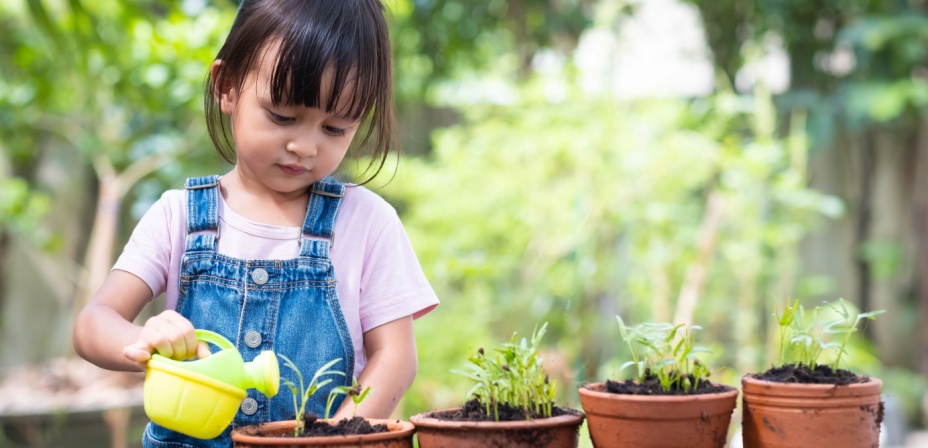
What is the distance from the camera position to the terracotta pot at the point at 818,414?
1.00m

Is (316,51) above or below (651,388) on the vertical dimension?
above

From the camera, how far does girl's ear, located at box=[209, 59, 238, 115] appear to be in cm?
130

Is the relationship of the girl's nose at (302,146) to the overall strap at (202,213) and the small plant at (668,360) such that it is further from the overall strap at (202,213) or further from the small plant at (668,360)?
the small plant at (668,360)

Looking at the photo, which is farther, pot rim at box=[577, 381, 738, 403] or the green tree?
the green tree

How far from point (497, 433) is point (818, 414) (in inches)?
13.6

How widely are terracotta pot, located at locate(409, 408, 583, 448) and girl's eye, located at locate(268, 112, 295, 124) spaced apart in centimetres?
43

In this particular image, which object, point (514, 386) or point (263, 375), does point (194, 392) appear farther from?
point (514, 386)

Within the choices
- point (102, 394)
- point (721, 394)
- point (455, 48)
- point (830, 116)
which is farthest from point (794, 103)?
point (721, 394)

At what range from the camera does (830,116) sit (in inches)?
196

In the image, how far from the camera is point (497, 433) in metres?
0.97

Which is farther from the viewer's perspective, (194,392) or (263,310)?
(263,310)

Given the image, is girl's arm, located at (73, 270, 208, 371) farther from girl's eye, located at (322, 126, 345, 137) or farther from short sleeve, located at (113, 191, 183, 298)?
girl's eye, located at (322, 126, 345, 137)

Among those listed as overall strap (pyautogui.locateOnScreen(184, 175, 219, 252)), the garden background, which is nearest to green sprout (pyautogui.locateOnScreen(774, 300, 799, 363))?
overall strap (pyautogui.locateOnScreen(184, 175, 219, 252))

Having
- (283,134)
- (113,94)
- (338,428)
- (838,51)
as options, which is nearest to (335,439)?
(338,428)
